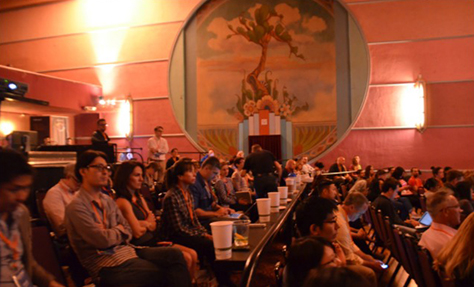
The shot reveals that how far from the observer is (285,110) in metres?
11.5

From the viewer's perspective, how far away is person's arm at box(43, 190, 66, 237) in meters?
3.33

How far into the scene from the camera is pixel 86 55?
12914mm

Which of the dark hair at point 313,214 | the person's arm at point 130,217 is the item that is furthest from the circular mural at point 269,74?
the dark hair at point 313,214

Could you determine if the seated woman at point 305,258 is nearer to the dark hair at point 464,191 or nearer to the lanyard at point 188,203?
the lanyard at point 188,203

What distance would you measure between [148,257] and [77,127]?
1082 centimetres

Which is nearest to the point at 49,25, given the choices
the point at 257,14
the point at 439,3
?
the point at 257,14

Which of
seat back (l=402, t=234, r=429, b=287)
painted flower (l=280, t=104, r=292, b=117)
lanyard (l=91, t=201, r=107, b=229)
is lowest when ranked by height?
seat back (l=402, t=234, r=429, b=287)

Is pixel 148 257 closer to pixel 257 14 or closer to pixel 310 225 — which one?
pixel 310 225

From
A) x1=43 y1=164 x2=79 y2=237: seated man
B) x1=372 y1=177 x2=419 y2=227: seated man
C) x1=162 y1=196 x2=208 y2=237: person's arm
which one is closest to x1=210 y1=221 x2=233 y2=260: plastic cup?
x1=162 y1=196 x2=208 y2=237: person's arm

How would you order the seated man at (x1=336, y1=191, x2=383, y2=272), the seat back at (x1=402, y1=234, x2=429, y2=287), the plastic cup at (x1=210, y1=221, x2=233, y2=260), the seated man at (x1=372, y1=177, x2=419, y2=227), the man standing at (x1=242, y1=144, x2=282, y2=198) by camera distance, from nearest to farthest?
the plastic cup at (x1=210, y1=221, x2=233, y2=260)
the seat back at (x1=402, y1=234, x2=429, y2=287)
the seated man at (x1=336, y1=191, x2=383, y2=272)
the seated man at (x1=372, y1=177, x2=419, y2=227)
the man standing at (x1=242, y1=144, x2=282, y2=198)

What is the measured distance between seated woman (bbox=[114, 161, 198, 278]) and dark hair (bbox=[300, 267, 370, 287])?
2014 mm

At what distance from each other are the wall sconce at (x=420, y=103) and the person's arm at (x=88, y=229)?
939 centimetres

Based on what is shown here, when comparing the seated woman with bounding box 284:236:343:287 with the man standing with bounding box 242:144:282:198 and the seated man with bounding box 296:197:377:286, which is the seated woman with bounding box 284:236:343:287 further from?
the man standing with bounding box 242:144:282:198

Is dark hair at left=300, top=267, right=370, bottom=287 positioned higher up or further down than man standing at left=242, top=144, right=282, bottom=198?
higher up
